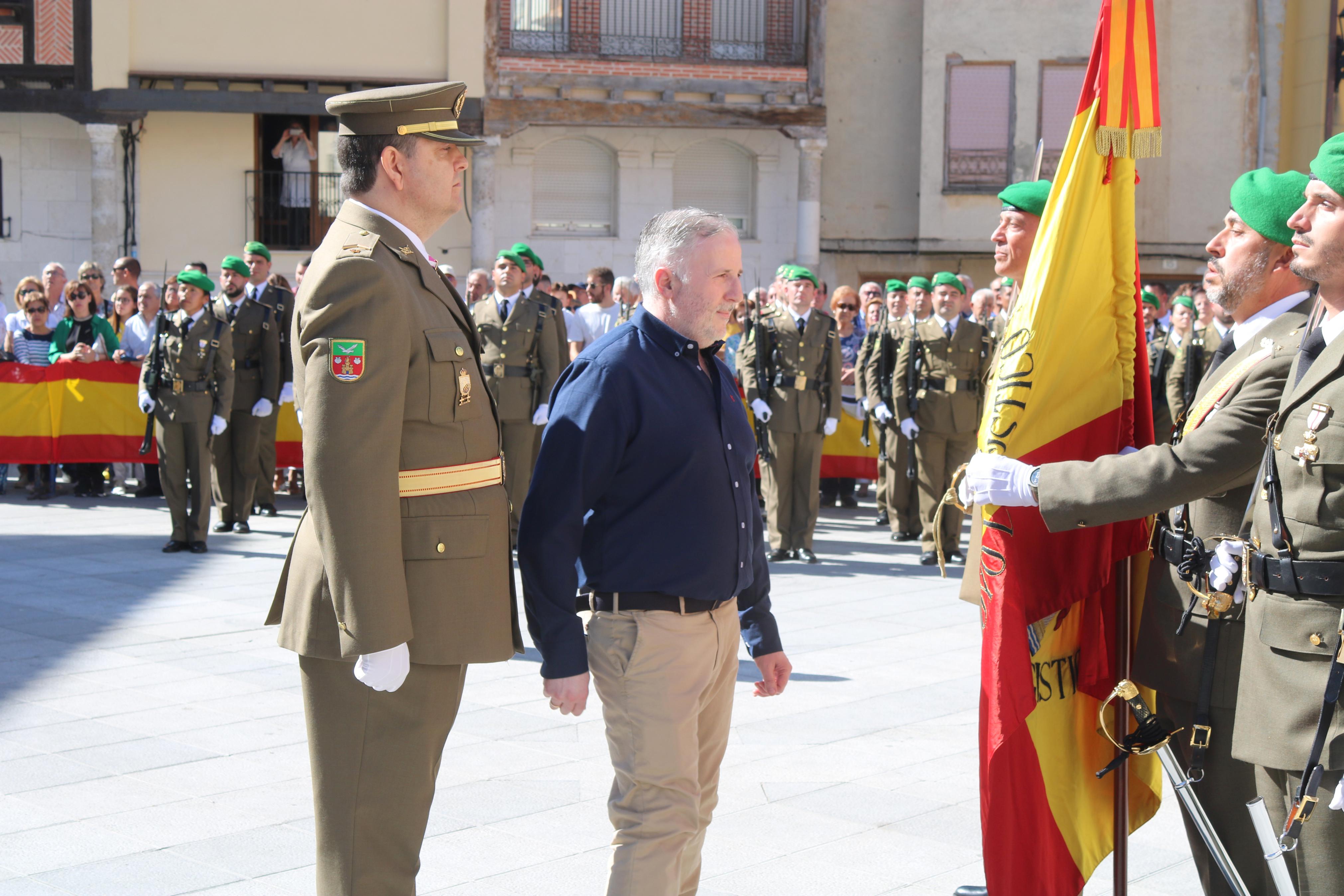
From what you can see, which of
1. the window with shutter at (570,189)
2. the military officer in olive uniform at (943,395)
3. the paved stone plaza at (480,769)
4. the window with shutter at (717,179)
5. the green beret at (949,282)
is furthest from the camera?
the window with shutter at (717,179)

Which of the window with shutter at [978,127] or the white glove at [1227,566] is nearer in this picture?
the white glove at [1227,566]

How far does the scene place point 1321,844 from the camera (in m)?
2.98

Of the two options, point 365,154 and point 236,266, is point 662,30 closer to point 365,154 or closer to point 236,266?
point 236,266

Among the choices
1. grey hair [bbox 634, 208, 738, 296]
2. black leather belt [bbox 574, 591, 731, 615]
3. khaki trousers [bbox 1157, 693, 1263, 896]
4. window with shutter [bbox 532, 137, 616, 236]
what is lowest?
khaki trousers [bbox 1157, 693, 1263, 896]

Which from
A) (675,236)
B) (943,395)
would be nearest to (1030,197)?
(675,236)

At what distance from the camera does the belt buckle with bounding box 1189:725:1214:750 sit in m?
3.34

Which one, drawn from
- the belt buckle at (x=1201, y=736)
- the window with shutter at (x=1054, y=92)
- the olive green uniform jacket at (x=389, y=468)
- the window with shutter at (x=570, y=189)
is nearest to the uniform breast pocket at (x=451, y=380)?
the olive green uniform jacket at (x=389, y=468)

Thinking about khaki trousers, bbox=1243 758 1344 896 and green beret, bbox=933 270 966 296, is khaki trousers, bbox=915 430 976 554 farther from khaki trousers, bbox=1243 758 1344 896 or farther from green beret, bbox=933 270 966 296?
khaki trousers, bbox=1243 758 1344 896

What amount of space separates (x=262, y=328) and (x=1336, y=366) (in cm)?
974

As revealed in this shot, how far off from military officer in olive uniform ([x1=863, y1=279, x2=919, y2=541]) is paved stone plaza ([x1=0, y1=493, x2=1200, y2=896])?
283 centimetres

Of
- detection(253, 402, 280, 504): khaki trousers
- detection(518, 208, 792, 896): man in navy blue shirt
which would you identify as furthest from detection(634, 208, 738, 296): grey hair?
detection(253, 402, 280, 504): khaki trousers

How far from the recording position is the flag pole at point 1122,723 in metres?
3.64

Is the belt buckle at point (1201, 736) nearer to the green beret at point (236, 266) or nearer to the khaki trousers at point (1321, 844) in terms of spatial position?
→ the khaki trousers at point (1321, 844)

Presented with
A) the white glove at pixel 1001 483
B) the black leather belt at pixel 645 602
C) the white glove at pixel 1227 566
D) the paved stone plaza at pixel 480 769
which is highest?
the white glove at pixel 1001 483
